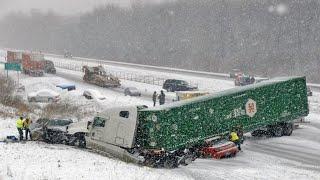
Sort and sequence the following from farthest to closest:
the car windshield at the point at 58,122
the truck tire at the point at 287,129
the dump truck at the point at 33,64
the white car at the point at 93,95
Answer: the dump truck at the point at 33,64 → the white car at the point at 93,95 → the truck tire at the point at 287,129 → the car windshield at the point at 58,122

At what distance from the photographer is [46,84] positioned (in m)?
62.5

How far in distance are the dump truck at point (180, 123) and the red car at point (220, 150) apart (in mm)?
593

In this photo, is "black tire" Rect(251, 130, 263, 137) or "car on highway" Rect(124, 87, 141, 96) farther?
"car on highway" Rect(124, 87, 141, 96)

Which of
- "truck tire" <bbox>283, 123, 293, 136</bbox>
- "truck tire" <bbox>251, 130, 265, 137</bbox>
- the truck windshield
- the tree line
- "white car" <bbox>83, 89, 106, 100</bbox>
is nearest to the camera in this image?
the truck windshield

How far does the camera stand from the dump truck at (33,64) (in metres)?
71.1

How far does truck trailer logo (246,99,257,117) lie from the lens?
30016mm

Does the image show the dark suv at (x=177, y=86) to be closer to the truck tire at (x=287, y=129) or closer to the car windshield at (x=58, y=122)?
the truck tire at (x=287, y=129)

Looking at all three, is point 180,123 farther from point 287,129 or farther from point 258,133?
point 287,129

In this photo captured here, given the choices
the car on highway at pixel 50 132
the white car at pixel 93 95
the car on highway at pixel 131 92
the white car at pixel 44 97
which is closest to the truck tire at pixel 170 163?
the car on highway at pixel 50 132

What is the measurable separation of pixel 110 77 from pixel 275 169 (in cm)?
4145

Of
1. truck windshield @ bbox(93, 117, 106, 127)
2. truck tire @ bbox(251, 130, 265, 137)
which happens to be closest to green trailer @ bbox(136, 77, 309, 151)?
truck tire @ bbox(251, 130, 265, 137)

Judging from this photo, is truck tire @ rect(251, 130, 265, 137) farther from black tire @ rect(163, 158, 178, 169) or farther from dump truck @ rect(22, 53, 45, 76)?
dump truck @ rect(22, 53, 45, 76)

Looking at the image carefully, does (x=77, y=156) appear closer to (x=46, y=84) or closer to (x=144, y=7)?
(x=46, y=84)

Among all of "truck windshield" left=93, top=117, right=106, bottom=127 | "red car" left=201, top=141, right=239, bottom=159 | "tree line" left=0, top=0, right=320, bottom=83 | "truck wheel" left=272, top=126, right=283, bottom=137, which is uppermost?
"tree line" left=0, top=0, right=320, bottom=83
